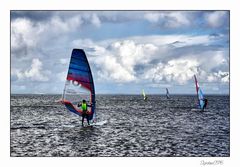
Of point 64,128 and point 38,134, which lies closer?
point 38,134

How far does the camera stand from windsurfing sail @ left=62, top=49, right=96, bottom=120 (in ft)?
98.2

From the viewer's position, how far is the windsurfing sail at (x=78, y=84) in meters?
29.9

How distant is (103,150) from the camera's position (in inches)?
930

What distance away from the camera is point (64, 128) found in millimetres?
33688

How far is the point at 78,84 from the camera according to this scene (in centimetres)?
3080
